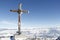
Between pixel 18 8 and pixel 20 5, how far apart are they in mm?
644

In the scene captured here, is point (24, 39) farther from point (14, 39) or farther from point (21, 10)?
point (21, 10)

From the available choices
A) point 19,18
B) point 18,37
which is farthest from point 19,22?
point 18,37

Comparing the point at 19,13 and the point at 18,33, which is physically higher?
the point at 19,13

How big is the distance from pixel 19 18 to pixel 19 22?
0.64 meters

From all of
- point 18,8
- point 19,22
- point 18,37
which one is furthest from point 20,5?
point 18,37

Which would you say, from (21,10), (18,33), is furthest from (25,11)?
(18,33)

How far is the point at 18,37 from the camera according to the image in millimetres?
29984

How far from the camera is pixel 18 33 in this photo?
30484mm

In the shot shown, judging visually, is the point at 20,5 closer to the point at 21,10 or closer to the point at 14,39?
the point at 21,10

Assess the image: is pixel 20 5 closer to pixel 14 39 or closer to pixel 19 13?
pixel 19 13

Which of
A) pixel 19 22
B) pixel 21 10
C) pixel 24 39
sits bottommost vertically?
pixel 24 39

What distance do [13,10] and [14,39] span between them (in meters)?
4.54

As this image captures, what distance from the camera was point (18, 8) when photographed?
31000 mm

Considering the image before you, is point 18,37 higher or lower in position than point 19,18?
lower
